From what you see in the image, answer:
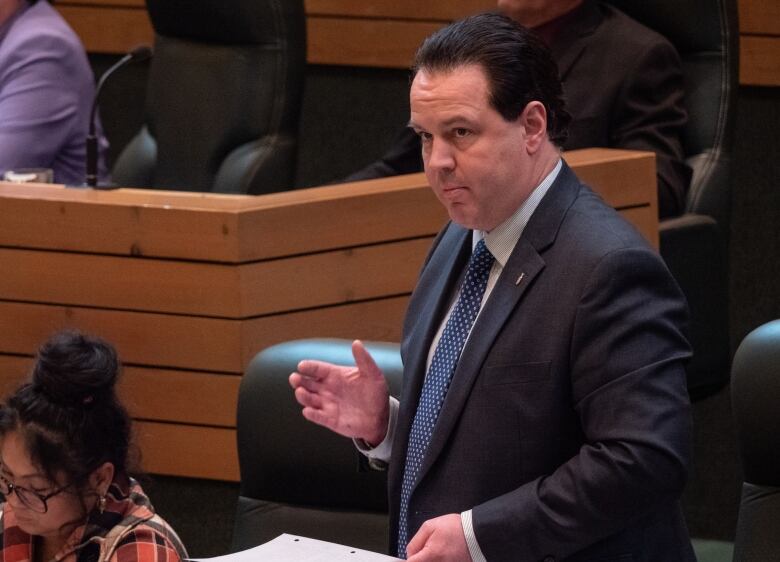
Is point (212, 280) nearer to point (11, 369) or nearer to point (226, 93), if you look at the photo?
point (11, 369)

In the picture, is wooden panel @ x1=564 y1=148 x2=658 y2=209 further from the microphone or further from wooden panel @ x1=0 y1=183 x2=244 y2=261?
the microphone

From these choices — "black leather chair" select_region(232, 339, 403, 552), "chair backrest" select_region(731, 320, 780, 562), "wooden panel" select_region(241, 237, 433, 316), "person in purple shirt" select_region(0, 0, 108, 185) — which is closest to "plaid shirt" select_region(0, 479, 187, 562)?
"black leather chair" select_region(232, 339, 403, 552)

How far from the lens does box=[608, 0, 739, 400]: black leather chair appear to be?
340 cm

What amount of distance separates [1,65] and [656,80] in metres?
1.47

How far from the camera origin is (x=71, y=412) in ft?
6.51

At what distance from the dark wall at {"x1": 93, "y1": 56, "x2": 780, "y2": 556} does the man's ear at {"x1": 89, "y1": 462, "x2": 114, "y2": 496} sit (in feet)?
3.23

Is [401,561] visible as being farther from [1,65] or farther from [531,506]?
[1,65]

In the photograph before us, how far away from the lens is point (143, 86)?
15.5ft

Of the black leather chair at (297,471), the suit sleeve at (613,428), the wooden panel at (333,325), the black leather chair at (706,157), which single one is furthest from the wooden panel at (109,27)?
the suit sleeve at (613,428)

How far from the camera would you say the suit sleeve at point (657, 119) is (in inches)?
134

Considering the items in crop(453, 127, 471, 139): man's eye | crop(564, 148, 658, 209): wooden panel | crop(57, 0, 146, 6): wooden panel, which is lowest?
crop(564, 148, 658, 209): wooden panel

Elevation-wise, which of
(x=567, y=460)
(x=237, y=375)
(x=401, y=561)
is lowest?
(x=237, y=375)

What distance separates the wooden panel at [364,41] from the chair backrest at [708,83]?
2.65ft

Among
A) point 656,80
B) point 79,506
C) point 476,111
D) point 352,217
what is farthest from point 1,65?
point 476,111
